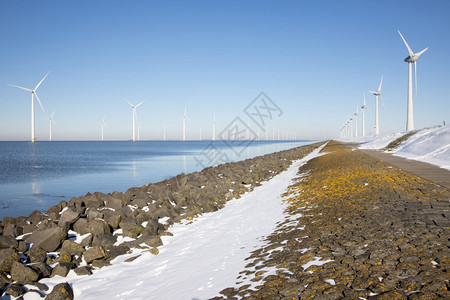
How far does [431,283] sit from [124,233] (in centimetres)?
868

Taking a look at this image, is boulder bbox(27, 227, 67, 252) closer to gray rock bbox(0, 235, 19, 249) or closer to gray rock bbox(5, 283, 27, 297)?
gray rock bbox(0, 235, 19, 249)

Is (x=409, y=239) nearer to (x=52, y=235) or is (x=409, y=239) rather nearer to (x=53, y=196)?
(x=52, y=235)

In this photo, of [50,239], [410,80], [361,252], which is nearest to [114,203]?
[50,239]

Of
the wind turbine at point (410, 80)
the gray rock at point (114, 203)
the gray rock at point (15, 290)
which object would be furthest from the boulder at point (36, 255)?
the wind turbine at point (410, 80)

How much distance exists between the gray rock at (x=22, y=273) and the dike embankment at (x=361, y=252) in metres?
4.75

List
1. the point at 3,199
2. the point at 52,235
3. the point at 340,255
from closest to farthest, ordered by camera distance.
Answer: the point at 340,255, the point at 52,235, the point at 3,199

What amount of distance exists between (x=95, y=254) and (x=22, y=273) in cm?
167

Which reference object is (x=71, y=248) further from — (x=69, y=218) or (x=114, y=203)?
(x=114, y=203)

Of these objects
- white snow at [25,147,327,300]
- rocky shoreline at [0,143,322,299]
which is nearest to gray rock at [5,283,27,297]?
rocky shoreline at [0,143,322,299]

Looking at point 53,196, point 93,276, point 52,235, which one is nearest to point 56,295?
point 93,276

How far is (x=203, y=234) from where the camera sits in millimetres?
9578

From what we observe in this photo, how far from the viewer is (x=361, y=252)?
5.04 metres

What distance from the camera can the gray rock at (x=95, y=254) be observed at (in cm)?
776

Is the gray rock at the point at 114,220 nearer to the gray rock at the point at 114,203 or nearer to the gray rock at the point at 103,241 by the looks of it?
the gray rock at the point at 103,241
